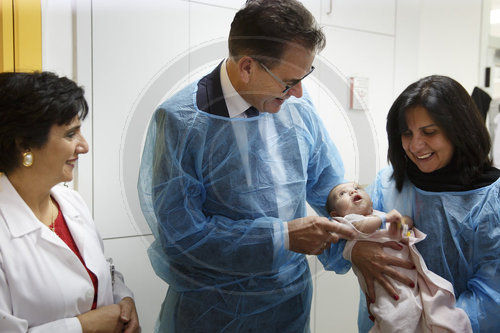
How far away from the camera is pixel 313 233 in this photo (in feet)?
3.14

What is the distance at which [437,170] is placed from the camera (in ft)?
3.48

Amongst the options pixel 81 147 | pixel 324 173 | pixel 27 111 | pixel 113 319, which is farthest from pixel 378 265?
pixel 27 111

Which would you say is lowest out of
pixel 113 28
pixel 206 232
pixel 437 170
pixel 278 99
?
pixel 206 232

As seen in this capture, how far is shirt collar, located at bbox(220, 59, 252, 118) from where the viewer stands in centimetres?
101

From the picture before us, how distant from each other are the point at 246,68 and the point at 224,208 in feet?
1.13

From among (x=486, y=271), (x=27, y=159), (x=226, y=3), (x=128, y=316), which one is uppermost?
(x=226, y=3)

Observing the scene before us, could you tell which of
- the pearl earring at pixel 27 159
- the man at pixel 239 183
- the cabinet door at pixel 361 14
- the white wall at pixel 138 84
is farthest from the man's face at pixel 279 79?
the pearl earring at pixel 27 159

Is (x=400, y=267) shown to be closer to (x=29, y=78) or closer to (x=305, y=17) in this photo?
(x=305, y=17)

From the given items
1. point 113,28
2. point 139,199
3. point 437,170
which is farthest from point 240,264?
point 113,28

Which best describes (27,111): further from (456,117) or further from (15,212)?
(456,117)

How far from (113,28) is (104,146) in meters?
0.31

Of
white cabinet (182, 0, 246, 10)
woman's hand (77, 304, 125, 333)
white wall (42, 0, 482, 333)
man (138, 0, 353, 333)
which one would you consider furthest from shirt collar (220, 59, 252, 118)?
woman's hand (77, 304, 125, 333)

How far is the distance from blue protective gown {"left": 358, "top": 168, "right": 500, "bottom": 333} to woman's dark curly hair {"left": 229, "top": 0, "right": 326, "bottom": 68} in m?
0.50

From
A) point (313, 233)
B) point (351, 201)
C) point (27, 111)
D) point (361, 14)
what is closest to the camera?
point (27, 111)
